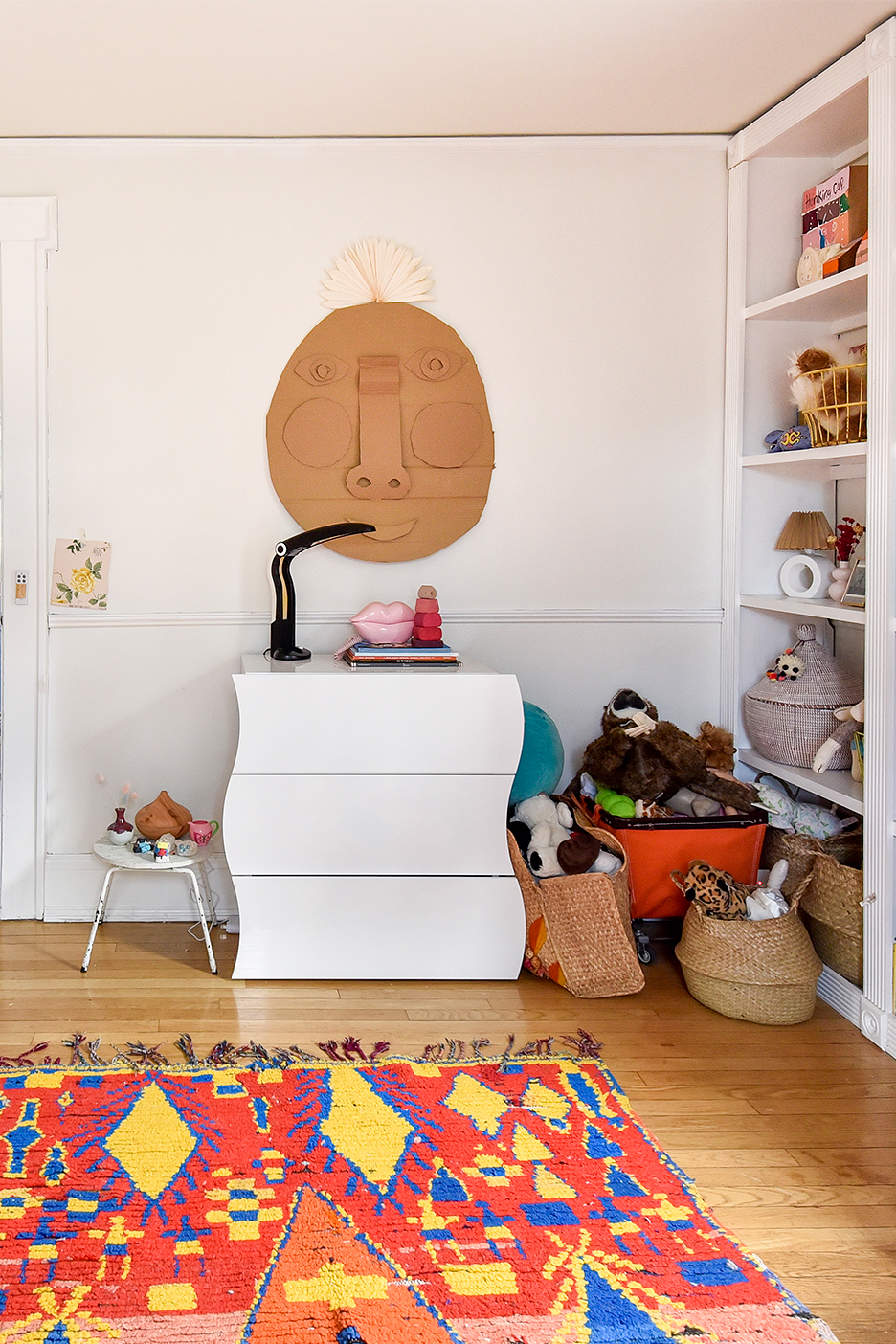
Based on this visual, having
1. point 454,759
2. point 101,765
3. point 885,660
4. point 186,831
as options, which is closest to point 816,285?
point 885,660

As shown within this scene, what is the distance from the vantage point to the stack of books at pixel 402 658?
2.83 metres

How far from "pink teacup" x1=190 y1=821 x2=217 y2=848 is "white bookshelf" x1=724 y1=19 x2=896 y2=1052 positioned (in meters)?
1.62

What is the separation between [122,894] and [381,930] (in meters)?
0.98

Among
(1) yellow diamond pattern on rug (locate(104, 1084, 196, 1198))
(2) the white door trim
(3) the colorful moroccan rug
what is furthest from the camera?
(2) the white door trim

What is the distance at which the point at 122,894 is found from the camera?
3.25 m

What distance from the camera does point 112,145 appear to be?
10.2ft

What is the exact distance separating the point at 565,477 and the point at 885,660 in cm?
119

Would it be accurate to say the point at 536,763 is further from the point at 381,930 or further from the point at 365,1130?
the point at 365,1130

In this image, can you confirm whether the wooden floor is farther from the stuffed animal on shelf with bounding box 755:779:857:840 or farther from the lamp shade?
the lamp shade

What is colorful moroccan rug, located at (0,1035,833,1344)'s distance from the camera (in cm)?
153

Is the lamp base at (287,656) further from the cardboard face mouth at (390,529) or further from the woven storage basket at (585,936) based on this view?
the woven storage basket at (585,936)

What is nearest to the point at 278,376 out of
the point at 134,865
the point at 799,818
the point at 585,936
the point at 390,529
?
the point at 390,529

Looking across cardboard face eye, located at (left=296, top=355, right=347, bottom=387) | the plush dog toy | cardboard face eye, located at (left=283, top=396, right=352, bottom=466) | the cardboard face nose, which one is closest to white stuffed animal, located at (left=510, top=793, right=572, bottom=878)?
the plush dog toy

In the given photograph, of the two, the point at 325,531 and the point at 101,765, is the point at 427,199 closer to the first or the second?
the point at 325,531
